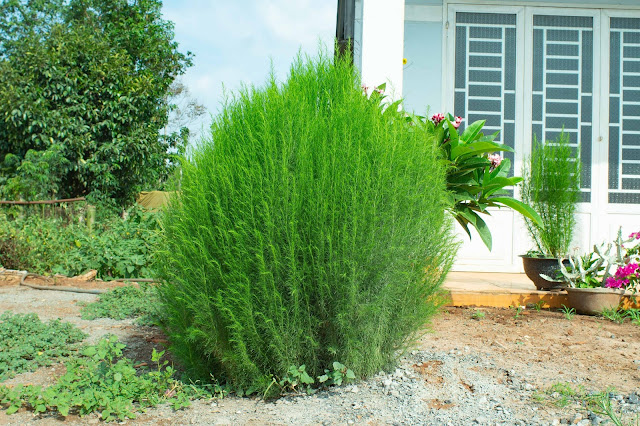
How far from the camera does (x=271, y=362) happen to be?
8.77ft

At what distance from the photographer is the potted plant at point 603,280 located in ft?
14.7

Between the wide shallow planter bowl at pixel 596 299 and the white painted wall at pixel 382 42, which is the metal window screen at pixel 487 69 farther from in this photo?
the wide shallow planter bowl at pixel 596 299

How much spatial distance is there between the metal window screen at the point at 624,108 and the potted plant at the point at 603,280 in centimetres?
225

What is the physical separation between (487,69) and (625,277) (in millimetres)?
3238

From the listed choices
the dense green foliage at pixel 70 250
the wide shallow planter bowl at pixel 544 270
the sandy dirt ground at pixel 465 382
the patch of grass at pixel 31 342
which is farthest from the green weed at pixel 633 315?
the dense green foliage at pixel 70 250

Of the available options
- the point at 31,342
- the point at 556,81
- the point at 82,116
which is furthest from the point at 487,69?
the point at 82,116

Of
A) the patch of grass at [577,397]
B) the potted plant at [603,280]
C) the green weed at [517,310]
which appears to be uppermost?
the potted plant at [603,280]

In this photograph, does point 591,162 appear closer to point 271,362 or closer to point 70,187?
point 271,362

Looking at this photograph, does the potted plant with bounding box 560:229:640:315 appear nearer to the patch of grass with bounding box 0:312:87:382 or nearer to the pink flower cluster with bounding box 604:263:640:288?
the pink flower cluster with bounding box 604:263:640:288

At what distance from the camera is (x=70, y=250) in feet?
22.7

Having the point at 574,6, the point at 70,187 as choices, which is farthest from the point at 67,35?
the point at 574,6

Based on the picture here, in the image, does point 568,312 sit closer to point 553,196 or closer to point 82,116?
point 553,196

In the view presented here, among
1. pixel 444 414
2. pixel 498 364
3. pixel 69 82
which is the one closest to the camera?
pixel 444 414

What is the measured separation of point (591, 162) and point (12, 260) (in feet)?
23.8
